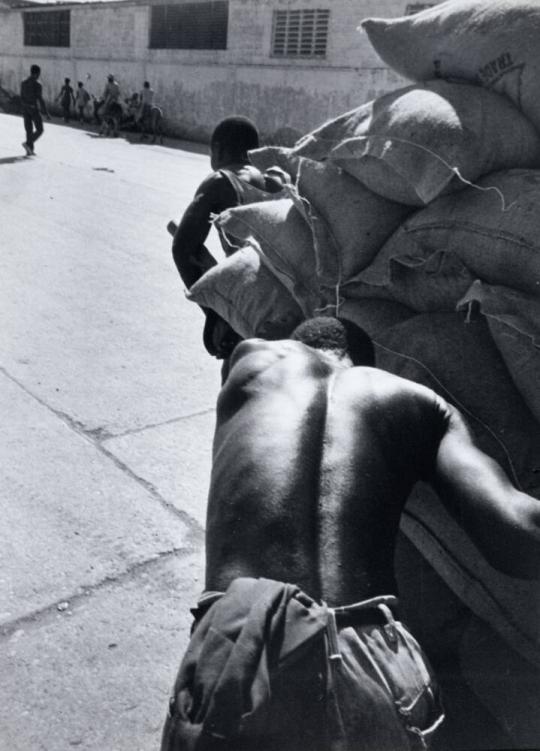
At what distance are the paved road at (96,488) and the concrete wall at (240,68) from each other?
11.2 m

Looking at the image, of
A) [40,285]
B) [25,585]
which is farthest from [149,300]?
[25,585]

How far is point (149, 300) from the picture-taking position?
643 centimetres

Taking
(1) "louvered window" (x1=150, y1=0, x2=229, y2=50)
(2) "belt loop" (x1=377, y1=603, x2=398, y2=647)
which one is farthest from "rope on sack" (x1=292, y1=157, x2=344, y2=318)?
(1) "louvered window" (x1=150, y1=0, x2=229, y2=50)

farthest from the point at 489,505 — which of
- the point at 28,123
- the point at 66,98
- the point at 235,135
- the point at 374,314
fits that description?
the point at 66,98

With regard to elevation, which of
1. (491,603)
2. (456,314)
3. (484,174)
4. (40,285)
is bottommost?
(40,285)

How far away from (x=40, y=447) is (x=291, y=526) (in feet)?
8.07

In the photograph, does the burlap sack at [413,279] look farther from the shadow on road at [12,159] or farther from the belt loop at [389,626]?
the shadow on road at [12,159]

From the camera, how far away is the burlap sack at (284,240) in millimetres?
3039

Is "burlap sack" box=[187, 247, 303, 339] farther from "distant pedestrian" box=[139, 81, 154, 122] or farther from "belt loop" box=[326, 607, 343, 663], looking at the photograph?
"distant pedestrian" box=[139, 81, 154, 122]

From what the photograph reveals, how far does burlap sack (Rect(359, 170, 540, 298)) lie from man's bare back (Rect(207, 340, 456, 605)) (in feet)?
2.21

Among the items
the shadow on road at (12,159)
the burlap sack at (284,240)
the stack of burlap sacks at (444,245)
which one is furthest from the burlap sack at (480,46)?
the shadow on road at (12,159)

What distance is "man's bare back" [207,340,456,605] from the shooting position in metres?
1.73

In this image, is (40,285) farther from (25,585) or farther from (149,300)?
(25,585)

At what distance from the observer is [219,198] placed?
3811 millimetres
